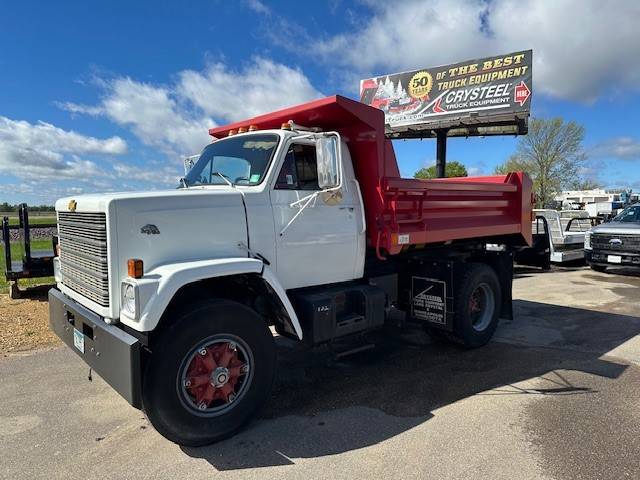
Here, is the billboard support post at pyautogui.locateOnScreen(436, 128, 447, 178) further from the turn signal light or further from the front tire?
the turn signal light

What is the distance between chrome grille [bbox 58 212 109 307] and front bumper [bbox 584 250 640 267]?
1251 centimetres

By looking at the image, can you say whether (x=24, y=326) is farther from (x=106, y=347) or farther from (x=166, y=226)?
(x=166, y=226)

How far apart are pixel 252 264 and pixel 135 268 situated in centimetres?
85

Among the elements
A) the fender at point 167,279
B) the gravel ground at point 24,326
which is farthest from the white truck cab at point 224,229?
the gravel ground at point 24,326

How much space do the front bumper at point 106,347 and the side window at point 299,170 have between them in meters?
1.81

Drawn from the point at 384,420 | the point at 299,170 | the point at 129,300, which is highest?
the point at 299,170

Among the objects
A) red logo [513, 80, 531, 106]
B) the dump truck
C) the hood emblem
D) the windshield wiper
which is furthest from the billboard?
the hood emblem

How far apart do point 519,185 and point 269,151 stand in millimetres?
4041

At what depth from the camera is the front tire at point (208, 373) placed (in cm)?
325

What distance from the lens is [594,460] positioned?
3211 millimetres

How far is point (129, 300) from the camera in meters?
3.22

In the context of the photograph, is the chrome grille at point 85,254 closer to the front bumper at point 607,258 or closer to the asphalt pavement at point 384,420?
the asphalt pavement at point 384,420

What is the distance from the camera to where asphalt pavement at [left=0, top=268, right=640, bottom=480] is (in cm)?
316

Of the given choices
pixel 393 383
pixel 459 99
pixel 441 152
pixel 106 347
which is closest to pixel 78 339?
pixel 106 347
